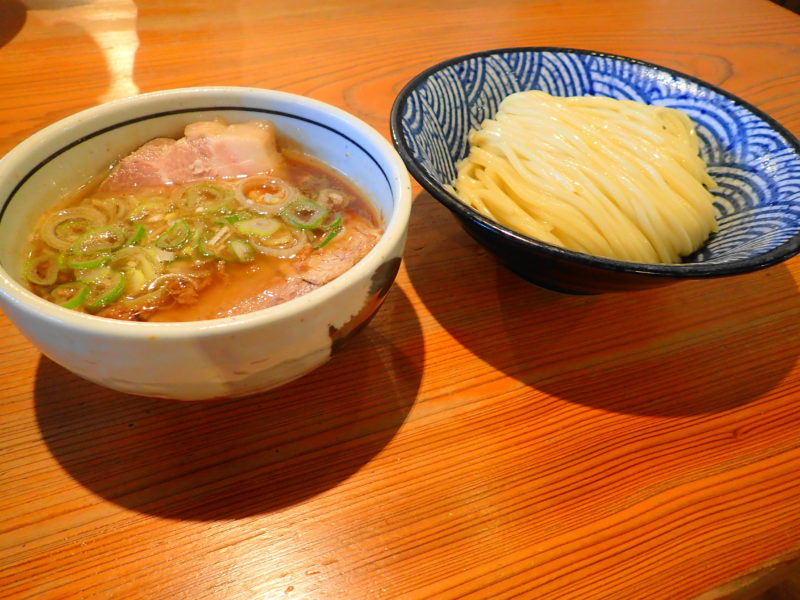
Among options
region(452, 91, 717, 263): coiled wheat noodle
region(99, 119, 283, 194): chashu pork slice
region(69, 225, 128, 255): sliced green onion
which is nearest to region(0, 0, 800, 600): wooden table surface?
region(452, 91, 717, 263): coiled wheat noodle

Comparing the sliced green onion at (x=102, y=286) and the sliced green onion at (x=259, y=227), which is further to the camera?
the sliced green onion at (x=259, y=227)

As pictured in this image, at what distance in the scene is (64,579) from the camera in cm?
73

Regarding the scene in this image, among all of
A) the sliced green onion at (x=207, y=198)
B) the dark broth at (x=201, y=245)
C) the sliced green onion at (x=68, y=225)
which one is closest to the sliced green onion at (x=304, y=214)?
the dark broth at (x=201, y=245)

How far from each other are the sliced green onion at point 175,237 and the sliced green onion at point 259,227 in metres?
0.09

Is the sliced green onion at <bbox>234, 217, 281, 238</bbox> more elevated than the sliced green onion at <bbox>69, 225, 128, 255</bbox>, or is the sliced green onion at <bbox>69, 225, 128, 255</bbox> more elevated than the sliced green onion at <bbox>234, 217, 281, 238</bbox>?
the sliced green onion at <bbox>234, 217, 281, 238</bbox>

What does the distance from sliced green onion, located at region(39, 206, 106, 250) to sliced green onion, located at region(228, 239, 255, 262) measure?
237 millimetres

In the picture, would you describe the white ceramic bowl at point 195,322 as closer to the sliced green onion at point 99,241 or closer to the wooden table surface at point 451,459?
the sliced green onion at point 99,241

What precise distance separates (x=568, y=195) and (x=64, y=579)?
1157 mm

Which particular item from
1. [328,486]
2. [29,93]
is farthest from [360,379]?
[29,93]

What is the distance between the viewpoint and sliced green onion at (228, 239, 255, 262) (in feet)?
3.18

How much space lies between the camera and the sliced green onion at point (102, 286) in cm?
84

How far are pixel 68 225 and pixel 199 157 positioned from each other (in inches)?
10.7

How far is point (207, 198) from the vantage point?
1.08 meters

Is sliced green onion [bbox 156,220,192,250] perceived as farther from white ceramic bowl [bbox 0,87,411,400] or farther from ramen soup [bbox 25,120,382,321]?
white ceramic bowl [bbox 0,87,411,400]
